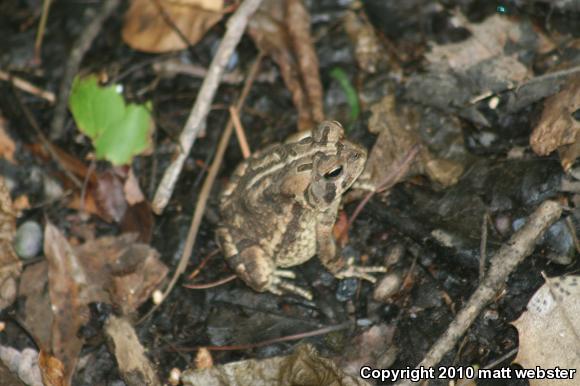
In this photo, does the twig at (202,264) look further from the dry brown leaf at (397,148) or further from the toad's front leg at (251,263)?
the dry brown leaf at (397,148)

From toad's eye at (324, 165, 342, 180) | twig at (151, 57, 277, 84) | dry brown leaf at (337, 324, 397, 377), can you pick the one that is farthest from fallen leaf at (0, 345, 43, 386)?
twig at (151, 57, 277, 84)

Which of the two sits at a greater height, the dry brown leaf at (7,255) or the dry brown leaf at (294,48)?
the dry brown leaf at (294,48)

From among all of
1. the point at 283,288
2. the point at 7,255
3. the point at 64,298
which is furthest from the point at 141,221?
the point at 283,288

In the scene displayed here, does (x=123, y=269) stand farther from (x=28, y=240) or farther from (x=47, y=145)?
(x=47, y=145)

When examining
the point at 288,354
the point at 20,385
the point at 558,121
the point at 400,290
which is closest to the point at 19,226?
the point at 20,385

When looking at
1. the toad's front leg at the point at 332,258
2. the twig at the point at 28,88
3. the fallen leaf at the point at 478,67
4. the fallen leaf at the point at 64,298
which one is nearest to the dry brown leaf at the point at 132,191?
the fallen leaf at the point at 64,298

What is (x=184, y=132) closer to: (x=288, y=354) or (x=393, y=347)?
(x=288, y=354)
